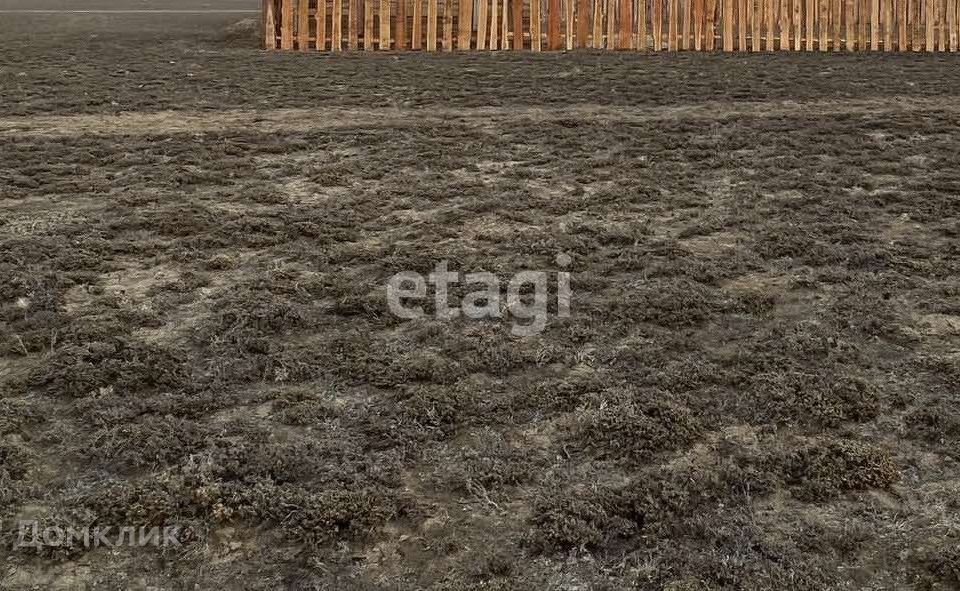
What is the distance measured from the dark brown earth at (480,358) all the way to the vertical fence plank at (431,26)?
18.9 feet

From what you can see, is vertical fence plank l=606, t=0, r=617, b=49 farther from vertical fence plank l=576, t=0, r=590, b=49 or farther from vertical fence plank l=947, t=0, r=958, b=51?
vertical fence plank l=947, t=0, r=958, b=51

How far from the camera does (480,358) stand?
4836mm

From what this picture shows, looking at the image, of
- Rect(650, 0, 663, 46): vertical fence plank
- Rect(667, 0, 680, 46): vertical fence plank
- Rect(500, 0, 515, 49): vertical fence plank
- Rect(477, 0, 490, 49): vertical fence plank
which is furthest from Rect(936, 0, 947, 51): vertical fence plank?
Rect(477, 0, 490, 49): vertical fence plank

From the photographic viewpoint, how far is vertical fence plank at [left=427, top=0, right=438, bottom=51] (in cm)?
1535

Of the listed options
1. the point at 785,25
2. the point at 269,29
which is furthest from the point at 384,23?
the point at 785,25

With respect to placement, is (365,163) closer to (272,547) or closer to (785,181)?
(785,181)

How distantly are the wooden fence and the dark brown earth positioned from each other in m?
5.86

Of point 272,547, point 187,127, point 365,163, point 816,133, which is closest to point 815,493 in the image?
point 272,547

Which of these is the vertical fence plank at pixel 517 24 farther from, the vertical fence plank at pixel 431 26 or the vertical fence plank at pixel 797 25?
the vertical fence plank at pixel 797 25

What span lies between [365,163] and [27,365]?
4279mm

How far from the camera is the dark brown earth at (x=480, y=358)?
3414 mm

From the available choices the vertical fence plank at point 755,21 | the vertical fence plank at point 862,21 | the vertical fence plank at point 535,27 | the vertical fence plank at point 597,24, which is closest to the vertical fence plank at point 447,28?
the vertical fence plank at point 535,27

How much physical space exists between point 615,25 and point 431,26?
290 cm

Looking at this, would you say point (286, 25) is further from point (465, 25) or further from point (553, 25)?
point (553, 25)
